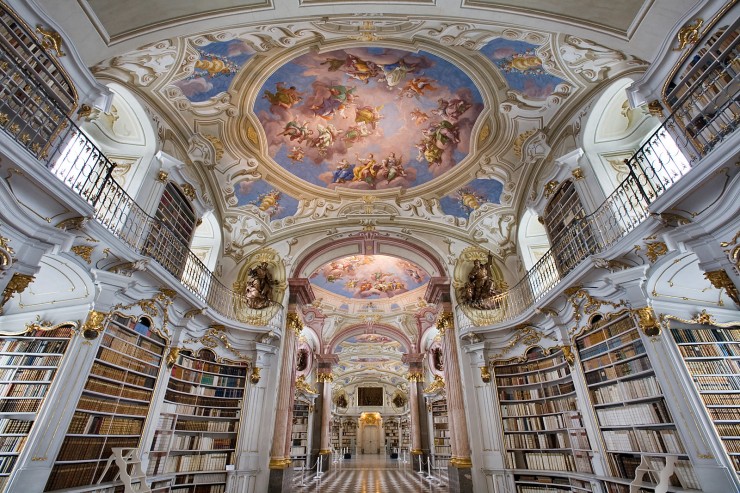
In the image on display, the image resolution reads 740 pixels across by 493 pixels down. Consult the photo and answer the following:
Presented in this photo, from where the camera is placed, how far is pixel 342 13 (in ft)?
16.8

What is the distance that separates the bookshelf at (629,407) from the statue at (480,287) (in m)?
3.33

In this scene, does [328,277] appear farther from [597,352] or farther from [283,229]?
[597,352]

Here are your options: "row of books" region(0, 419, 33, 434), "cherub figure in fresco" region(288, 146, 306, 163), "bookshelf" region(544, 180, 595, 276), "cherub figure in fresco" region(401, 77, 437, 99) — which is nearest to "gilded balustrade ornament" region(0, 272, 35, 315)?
"row of books" region(0, 419, 33, 434)

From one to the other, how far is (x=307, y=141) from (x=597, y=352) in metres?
7.43

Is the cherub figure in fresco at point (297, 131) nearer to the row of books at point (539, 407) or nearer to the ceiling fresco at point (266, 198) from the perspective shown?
the ceiling fresco at point (266, 198)

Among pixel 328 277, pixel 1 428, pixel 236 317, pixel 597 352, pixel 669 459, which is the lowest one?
pixel 669 459

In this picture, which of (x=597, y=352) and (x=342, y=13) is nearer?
(x=342, y=13)

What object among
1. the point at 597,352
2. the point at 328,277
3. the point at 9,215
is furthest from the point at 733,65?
the point at 328,277

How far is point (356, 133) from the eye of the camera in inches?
337

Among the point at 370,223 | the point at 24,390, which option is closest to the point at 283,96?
the point at 370,223

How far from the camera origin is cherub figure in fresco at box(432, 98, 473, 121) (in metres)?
7.62

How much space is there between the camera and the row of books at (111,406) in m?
5.17

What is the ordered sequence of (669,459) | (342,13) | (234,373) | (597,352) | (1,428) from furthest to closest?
(234,373) < (597,352) < (342,13) < (1,428) < (669,459)

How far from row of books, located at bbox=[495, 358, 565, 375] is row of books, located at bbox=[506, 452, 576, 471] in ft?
5.32
